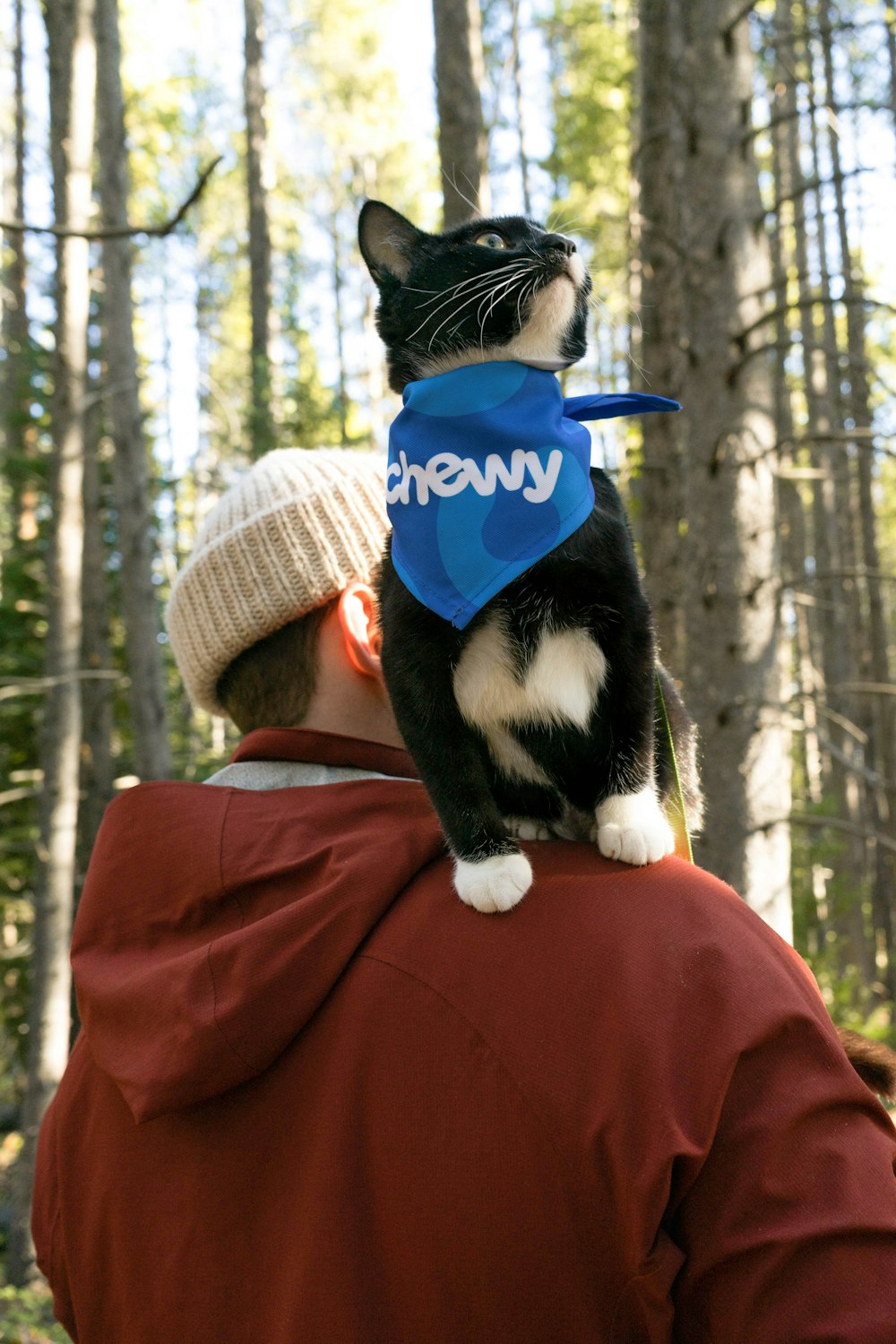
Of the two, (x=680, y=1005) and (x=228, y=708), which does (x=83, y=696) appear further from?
(x=680, y=1005)

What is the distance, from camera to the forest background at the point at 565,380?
3799 mm

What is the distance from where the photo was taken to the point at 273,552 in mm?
1937

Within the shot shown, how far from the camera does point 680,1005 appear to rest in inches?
44.4

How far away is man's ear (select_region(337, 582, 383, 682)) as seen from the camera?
6.31ft

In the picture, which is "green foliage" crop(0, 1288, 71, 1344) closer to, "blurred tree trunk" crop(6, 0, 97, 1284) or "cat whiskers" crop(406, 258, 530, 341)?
"blurred tree trunk" crop(6, 0, 97, 1284)

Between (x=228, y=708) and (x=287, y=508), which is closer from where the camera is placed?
(x=287, y=508)

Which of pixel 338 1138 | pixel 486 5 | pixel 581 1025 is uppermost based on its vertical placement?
pixel 486 5

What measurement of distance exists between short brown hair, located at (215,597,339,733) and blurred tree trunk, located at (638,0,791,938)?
2.21 m

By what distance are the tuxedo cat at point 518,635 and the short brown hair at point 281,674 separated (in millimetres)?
246

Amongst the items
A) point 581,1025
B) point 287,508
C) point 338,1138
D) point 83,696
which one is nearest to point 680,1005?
point 581,1025

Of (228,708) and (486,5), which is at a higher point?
(486,5)

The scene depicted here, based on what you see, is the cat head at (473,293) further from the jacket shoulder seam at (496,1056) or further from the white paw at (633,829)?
the jacket shoulder seam at (496,1056)

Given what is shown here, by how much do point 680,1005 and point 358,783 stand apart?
0.65 metres

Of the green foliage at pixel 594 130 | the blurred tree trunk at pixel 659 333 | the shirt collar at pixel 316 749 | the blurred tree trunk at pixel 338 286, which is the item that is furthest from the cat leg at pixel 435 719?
the blurred tree trunk at pixel 338 286
